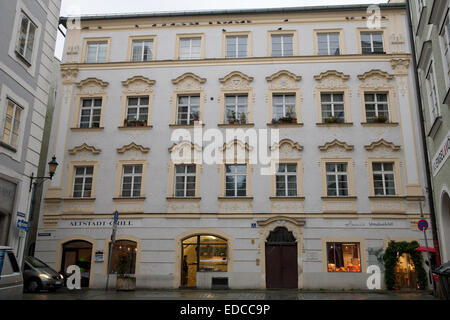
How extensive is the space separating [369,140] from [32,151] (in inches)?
611

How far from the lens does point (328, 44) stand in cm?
2319

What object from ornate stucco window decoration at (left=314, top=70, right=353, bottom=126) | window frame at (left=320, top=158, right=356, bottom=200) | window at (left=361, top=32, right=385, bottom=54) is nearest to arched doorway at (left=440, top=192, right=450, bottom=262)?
window frame at (left=320, top=158, right=356, bottom=200)

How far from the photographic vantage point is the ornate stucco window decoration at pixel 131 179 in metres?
21.4

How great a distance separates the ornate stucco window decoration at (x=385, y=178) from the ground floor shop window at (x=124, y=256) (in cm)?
1197

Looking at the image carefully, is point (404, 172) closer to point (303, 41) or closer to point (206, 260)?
point (303, 41)

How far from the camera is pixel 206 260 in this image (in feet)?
67.7

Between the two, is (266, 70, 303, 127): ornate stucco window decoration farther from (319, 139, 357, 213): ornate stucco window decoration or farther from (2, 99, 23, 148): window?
(2, 99, 23, 148): window

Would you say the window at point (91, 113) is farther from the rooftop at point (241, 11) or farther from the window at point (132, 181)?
the rooftop at point (241, 11)

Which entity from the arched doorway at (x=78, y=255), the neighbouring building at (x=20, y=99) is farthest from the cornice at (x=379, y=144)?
the neighbouring building at (x=20, y=99)

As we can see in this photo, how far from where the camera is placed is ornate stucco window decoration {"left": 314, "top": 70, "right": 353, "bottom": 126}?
2188 cm

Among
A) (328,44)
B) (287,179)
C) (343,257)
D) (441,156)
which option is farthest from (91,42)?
(441,156)

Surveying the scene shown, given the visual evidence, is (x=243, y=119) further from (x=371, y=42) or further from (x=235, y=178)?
(x=371, y=42)

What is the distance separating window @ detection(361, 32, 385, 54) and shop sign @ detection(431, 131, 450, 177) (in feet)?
31.9
